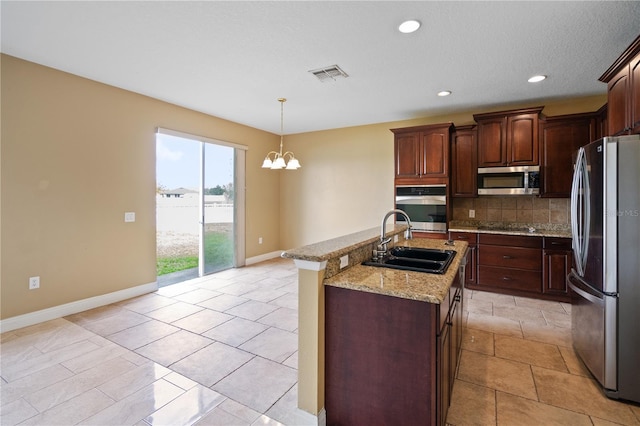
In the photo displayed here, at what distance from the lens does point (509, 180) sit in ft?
13.7

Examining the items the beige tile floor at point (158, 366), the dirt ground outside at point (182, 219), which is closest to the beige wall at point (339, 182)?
the dirt ground outside at point (182, 219)

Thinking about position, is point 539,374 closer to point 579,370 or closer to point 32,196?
point 579,370

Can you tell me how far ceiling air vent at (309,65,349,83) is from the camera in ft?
10.3

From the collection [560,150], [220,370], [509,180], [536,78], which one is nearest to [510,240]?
[509,180]

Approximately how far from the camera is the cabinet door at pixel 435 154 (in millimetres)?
4406

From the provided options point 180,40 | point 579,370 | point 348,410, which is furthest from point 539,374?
point 180,40

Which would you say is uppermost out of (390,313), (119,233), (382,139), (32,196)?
(382,139)

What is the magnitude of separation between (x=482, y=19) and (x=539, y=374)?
276 centimetres

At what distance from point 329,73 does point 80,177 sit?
3100 millimetres

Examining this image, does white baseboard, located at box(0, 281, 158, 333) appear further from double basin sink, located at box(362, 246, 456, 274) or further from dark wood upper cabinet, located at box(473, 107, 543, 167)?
dark wood upper cabinet, located at box(473, 107, 543, 167)

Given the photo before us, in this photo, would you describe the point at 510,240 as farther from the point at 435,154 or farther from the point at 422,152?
the point at 422,152

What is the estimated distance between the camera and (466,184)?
14.8 ft

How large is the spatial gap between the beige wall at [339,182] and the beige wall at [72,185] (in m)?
2.61

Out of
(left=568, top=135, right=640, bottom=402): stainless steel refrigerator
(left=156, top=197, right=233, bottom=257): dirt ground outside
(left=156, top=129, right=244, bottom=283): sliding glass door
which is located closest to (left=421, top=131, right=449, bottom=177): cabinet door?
(left=568, top=135, right=640, bottom=402): stainless steel refrigerator
